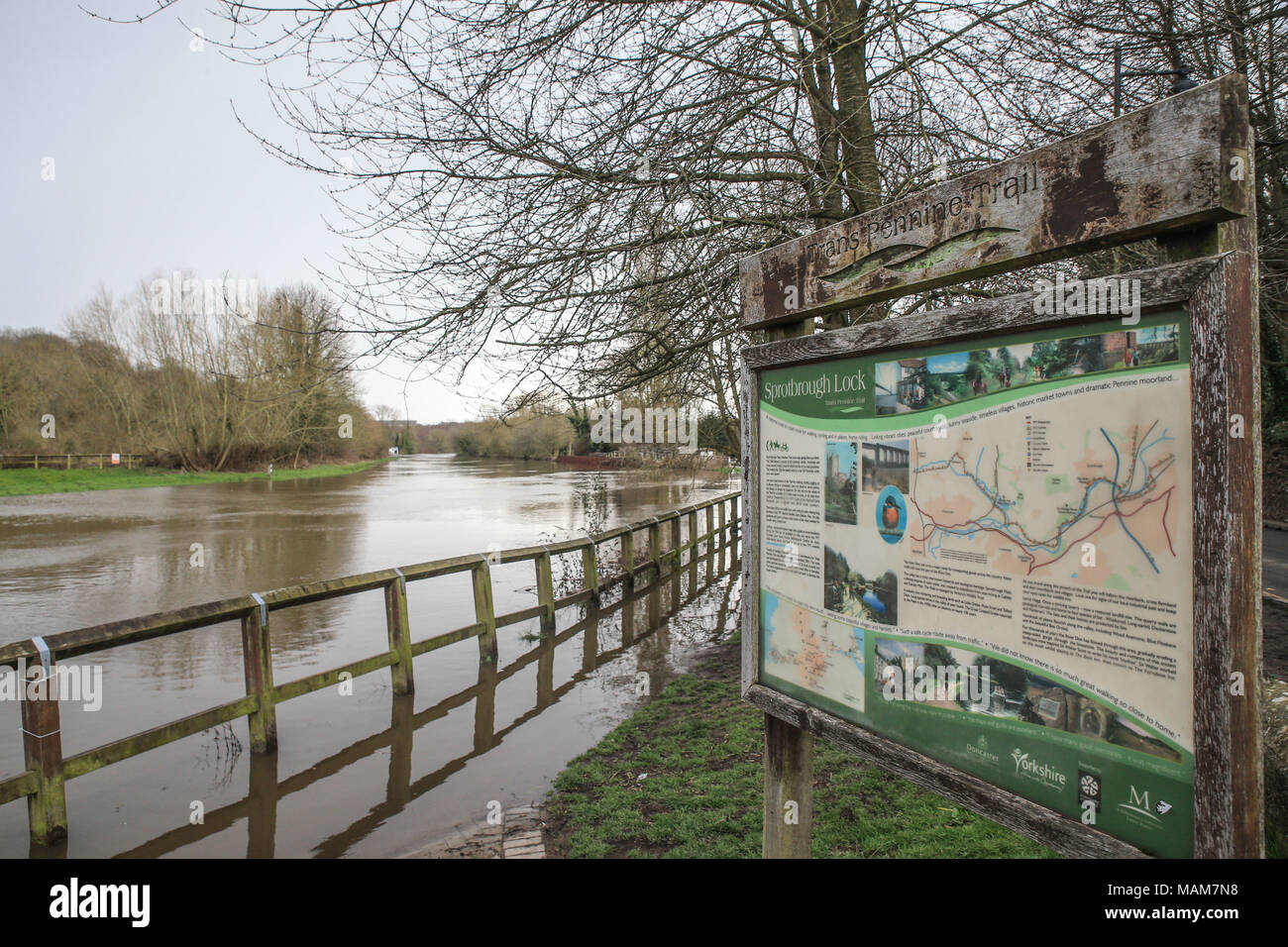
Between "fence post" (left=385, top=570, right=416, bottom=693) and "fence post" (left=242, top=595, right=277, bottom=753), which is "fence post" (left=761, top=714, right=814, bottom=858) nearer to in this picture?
"fence post" (left=242, top=595, right=277, bottom=753)

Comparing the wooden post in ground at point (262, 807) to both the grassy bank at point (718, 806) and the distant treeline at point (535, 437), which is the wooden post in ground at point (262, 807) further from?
the distant treeline at point (535, 437)

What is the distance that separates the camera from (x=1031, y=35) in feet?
18.4

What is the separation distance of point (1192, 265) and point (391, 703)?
234 inches

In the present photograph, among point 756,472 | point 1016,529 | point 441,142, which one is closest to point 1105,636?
point 1016,529

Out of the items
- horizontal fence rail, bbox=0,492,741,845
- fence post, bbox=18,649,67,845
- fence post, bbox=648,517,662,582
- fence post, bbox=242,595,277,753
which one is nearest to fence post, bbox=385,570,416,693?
Result: horizontal fence rail, bbox=0,492,741,845

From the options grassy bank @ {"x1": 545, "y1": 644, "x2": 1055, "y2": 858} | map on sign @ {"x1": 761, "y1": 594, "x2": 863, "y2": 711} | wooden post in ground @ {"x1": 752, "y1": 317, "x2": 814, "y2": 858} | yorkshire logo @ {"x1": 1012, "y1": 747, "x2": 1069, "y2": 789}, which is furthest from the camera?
grassy bank @ {"x1": 545, "y1": 644, "x2": 1055, "y2": 858}

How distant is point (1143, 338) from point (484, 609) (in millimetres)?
6136

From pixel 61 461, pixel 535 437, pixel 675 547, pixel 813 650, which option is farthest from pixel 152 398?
pixel 813 650

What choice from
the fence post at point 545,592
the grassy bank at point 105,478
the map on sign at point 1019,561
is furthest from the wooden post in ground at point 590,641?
the grassy bank at point 105,478

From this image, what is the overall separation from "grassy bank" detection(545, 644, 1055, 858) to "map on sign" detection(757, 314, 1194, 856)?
1.56 metres

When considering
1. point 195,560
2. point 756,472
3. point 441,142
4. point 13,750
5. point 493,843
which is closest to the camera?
point 756,472

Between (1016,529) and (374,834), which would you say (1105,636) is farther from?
(374,834)

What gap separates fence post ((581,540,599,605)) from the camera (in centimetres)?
898

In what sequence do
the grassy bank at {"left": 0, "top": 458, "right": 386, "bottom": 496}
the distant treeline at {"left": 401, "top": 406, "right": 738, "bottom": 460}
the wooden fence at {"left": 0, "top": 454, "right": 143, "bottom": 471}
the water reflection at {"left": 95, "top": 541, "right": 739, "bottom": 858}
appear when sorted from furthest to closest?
the wooden fence at {"left": 0, "top": 454, "right": 143, "bottom": 471}
the grassy bank at {"left": 0, "top": 458, "right": 386, "bottom": 496}
the distant treeline at {"left": 401, "top": 406, "right": 738, "bottom": 460}
the water reflection at {"left": 95, "top": 541, "right": 739, "bottom": 858}
